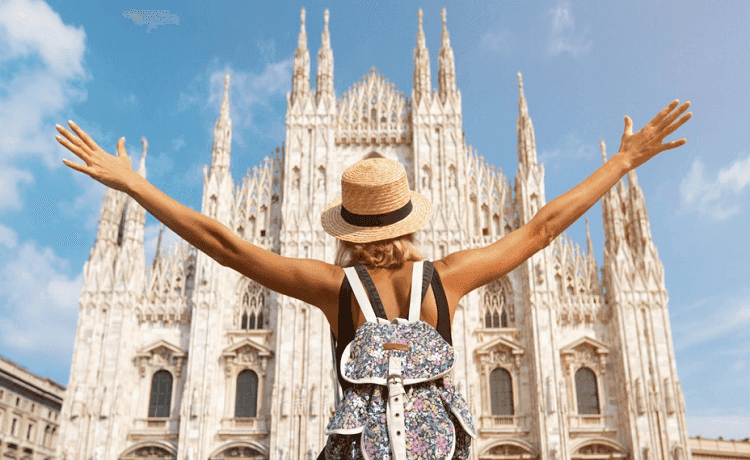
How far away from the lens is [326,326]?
25500mm

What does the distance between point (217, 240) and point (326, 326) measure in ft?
74.9

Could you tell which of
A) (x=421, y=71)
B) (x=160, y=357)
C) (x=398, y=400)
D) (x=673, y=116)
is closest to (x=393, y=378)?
(x=398, y=400)

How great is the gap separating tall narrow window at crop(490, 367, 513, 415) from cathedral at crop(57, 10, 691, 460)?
0.12 feet

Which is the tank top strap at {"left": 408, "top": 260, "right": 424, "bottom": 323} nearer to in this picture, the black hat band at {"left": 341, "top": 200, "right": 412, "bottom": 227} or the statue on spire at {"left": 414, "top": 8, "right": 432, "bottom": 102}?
the black hat band at {"left": 341, "top": 200, "right": 412, "bottom": 227}

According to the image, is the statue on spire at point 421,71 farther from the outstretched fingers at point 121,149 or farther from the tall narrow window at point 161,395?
the outstretched fingers at point 121,149

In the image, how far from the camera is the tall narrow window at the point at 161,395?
25.6m

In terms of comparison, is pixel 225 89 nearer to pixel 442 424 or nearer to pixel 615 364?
pixel 615 364

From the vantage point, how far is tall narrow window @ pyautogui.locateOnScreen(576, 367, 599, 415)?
25062 millimetres

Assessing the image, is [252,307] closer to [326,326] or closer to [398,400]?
[326,326]

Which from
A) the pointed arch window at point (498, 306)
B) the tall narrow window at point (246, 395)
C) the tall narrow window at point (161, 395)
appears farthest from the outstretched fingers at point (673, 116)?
the tall narrow window at point (161, 395)

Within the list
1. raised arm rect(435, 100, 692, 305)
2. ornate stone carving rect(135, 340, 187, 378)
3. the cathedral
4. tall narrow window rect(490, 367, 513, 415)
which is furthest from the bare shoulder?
ornate stone carving rect(135, 340, 187, 378)

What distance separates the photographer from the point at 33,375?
40.3m

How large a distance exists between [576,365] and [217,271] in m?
13.3

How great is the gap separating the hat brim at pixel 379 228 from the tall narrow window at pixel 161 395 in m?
24.4
